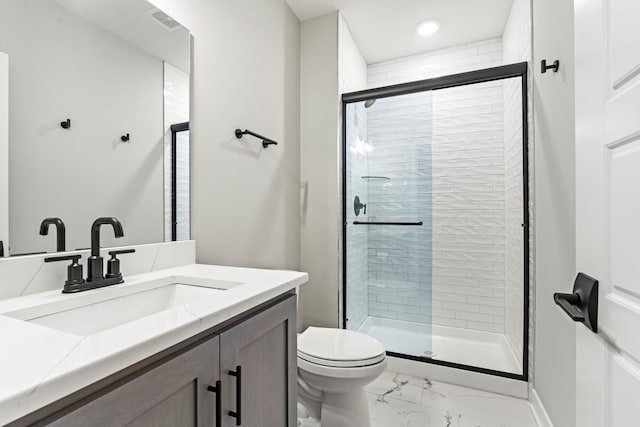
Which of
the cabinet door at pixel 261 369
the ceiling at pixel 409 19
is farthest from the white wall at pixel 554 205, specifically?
the cabinet door at pixel 261 369

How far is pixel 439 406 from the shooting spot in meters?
1.76

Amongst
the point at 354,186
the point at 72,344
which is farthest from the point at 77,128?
the point at 354,186

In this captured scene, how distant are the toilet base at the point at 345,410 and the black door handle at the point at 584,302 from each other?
3.48ft

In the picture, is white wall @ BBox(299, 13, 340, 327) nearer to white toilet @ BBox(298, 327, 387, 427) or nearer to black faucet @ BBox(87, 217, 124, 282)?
white toilet @ BBox(298, 327, 387, 427)

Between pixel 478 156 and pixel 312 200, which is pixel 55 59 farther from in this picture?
pixel 478 156

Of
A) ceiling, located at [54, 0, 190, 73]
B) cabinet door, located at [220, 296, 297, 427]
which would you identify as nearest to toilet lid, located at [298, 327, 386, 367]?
cabinet door, located at [220, 296, 297, 427]

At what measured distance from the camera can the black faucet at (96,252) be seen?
0.88 metres

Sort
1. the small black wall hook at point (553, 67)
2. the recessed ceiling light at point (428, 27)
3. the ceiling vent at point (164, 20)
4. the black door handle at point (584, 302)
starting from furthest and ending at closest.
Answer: the recessed ceiling light at point (428, 27), the small black wall hook at point (553, 67), the ceiling vent at point (164, 20), the black door handle at point (584, 302)

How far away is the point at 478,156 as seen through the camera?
103 inches

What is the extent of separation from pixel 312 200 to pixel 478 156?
1476 millimetres

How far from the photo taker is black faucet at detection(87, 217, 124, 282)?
882 millimetres

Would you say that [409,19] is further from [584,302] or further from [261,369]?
[261,369]

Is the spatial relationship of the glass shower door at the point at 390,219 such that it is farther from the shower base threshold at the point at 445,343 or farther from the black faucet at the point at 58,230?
the black faucet at the point at 58,230

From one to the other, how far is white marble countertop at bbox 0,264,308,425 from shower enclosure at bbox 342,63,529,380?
5.52 feet
